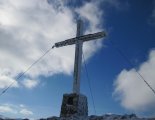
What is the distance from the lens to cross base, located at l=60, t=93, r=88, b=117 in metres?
15.4

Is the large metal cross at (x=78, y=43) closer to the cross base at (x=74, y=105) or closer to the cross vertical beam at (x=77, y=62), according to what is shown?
the cross vertical beam at (x=77, y=62)

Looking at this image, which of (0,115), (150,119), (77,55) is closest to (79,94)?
(77,55)

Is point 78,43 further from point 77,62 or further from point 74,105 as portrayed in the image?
point 74,105

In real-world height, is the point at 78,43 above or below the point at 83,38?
below

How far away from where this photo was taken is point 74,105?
15.5 metres

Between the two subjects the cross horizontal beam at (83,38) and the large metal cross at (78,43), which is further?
the cross horizontal beam at (83,38)

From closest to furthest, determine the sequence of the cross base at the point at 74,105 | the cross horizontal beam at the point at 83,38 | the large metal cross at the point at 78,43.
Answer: the cross base at the point at 74,105
the large metal cross at the point at 78,43
the cross horizontal beam at the point at 83,38

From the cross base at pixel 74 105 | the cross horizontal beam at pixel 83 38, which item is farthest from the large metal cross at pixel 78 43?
the cross base at pixel 74 105

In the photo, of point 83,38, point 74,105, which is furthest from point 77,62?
point 74,105

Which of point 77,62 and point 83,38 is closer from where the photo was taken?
point 77,62

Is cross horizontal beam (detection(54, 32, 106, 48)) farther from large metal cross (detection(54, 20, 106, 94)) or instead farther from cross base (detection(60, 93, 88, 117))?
cross base (detection(60, 93, 88, 117))

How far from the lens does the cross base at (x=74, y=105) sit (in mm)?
15367

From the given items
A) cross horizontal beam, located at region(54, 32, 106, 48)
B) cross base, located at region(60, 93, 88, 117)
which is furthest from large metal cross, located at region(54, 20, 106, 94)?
cross base, located at region(60, 93, 88, 117)

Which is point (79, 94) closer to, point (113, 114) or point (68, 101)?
point (68, 101)
